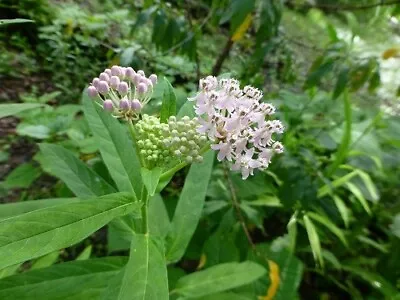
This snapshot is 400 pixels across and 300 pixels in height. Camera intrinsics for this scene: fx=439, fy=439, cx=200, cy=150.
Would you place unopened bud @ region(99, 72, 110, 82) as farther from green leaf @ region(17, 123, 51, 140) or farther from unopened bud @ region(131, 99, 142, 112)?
green leaf @ region(17, 123, 51, 140)

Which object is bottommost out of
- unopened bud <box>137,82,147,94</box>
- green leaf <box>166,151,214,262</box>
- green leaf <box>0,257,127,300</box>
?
green leaf <box>0,257,127,300</box>

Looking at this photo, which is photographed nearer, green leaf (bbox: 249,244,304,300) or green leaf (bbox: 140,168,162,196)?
green leaf (bbox: 140,168,162,196)

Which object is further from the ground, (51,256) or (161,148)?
(161,148)

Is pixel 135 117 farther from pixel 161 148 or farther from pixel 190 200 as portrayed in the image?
pixel 190 200

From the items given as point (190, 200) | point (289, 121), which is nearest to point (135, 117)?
point (190, 200)

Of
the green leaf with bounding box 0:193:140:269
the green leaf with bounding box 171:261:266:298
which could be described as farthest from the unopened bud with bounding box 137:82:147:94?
the green leaf with bounding box 171:261:266:298

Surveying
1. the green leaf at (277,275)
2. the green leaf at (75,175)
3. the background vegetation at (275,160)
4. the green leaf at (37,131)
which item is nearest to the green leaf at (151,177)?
the green leaf at (75,175)
